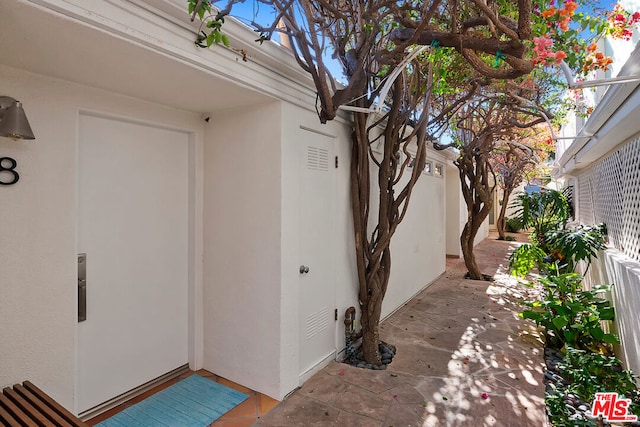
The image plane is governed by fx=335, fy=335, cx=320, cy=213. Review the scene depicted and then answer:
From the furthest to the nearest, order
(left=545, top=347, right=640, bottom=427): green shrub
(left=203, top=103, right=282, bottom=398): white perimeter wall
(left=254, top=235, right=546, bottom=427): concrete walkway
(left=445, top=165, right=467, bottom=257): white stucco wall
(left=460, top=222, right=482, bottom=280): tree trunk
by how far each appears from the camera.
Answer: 1. (left=445, top=165, right=467, bottom=257): white stucco wall
2. (left=460, top=222, right=482, bottom=280): tree trunk
3. (left=203, top=103, right=282, bottom=398): white perimeter wall
4. (left=254, top=235, right=546, bottom=427): concrete walkway
5. (left=545, top=347, right=640, bottom=427): green shrub

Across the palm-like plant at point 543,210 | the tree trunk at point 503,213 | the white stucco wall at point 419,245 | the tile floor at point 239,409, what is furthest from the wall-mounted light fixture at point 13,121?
the tree trunk at point 503,213

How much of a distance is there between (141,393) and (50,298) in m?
1.40

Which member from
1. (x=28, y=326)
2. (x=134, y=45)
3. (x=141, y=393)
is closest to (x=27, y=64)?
(x=134, y=45)

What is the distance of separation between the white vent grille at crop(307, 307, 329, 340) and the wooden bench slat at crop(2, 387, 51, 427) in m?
2.32

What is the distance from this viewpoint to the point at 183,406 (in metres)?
3.14

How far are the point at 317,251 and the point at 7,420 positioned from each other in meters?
2.70

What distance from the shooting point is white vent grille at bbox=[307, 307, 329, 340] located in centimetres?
374

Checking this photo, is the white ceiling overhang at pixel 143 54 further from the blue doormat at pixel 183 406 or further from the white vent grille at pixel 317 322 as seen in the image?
the blue doormat at pixel 183 406

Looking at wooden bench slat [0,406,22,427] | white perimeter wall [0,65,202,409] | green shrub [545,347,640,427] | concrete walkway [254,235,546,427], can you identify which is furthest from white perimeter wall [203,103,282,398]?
green shrub [545,347,640,427]

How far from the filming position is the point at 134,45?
2.08 meters

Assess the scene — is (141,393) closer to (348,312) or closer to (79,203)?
(79,203)

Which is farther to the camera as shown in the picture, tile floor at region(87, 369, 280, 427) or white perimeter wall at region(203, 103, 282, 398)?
white perimeter wall at region(203, 103, 282, 398)
